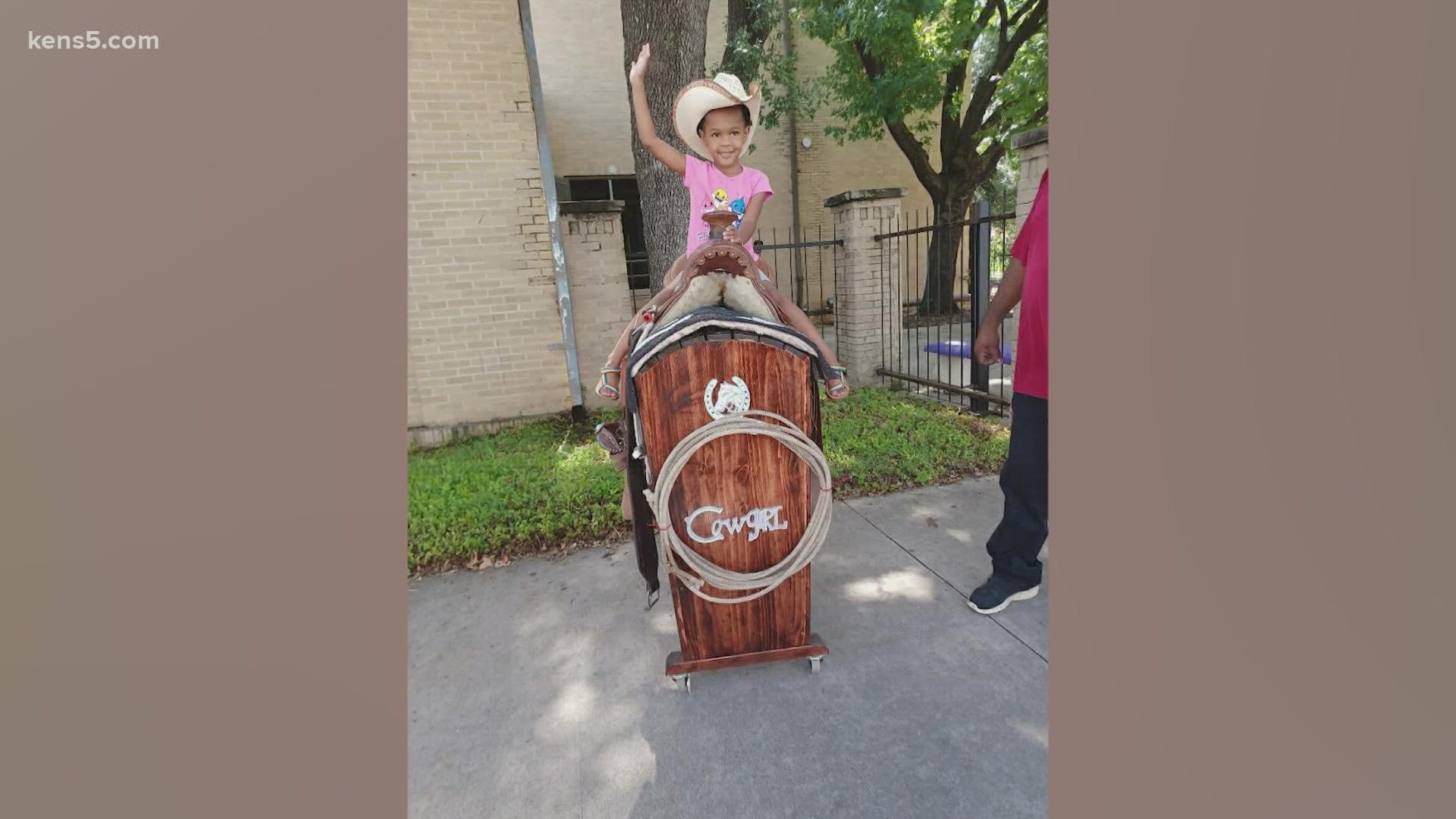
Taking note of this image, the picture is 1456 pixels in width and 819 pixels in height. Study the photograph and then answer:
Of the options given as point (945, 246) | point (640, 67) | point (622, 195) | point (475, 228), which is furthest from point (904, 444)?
point (622, 195)

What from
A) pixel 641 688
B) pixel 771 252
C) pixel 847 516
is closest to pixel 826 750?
pixel 641 688

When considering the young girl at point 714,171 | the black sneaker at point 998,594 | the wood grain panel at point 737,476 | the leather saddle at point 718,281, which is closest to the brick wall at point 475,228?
the young girl at point 714,171

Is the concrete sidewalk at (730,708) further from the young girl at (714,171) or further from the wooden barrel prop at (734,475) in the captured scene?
the young girl at (714,171)

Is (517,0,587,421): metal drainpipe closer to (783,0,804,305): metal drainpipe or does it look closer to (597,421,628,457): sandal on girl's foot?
(597,421,628,457): sandal on girl's foot

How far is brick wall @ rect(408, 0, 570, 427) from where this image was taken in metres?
5.62

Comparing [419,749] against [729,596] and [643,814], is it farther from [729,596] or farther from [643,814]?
[729,596]

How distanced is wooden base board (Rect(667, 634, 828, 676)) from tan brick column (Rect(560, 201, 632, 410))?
4487mm

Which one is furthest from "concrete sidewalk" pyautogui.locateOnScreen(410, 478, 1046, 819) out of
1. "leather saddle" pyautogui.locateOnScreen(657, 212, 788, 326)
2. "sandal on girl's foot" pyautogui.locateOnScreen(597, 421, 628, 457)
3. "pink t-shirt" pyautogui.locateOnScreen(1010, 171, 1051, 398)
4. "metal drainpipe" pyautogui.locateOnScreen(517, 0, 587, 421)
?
"metal drainpipe" pyautogui.locateOnScreen(517, 0, 587, 421)

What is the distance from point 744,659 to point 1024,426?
1.44m

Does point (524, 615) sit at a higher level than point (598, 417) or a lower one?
lower

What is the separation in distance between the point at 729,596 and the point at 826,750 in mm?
580

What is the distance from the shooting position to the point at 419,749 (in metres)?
2.08

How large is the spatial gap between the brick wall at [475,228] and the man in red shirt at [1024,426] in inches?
182

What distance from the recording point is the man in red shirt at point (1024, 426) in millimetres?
2375
